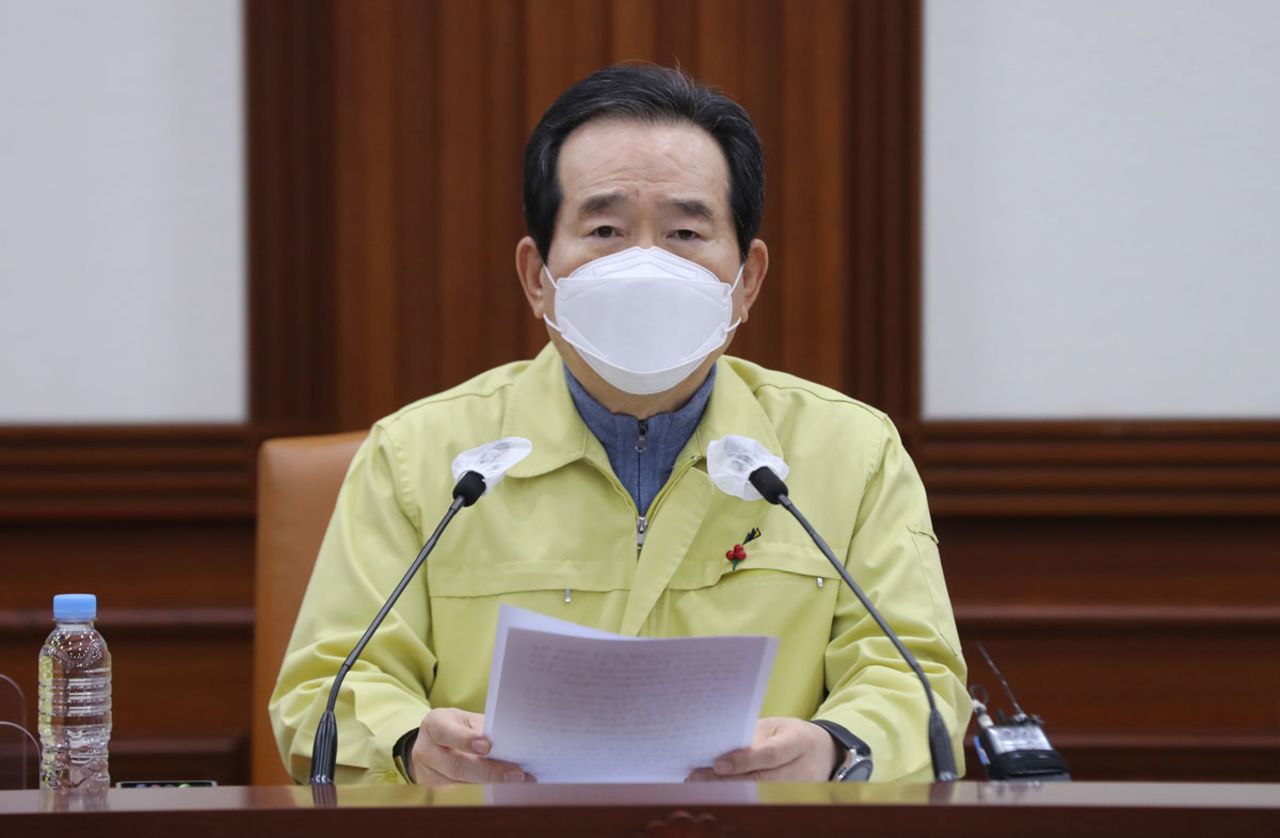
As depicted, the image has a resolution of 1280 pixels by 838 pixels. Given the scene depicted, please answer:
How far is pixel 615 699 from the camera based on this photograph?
4.22ft

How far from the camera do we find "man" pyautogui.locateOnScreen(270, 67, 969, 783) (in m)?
1.77

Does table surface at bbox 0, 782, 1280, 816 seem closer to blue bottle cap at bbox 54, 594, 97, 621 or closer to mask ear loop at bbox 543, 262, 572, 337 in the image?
blue bottle cap at bbox 54, 594, 97, 621

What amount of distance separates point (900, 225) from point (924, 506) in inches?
36.6

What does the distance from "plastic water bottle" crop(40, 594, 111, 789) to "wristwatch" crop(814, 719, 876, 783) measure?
0.83 metres

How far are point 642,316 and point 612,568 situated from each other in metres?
0.33

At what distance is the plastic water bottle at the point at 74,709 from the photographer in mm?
1646

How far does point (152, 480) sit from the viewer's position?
8.68 ft

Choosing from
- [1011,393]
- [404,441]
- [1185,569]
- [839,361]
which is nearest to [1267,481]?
[1185,569]

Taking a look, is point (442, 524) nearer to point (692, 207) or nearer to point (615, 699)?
point (615, 699)

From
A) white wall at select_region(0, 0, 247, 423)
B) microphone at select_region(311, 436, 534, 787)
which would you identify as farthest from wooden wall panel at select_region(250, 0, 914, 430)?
microphone at select_region(311, 436, 534, 787)

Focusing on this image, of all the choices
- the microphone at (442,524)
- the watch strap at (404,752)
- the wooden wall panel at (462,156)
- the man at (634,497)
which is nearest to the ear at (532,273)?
the man at (634,497)

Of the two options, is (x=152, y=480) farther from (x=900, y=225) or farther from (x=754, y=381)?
(x=900, y=225)

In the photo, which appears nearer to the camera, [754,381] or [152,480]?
[754,381]

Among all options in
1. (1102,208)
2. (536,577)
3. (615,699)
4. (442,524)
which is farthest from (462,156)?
(615,699)
